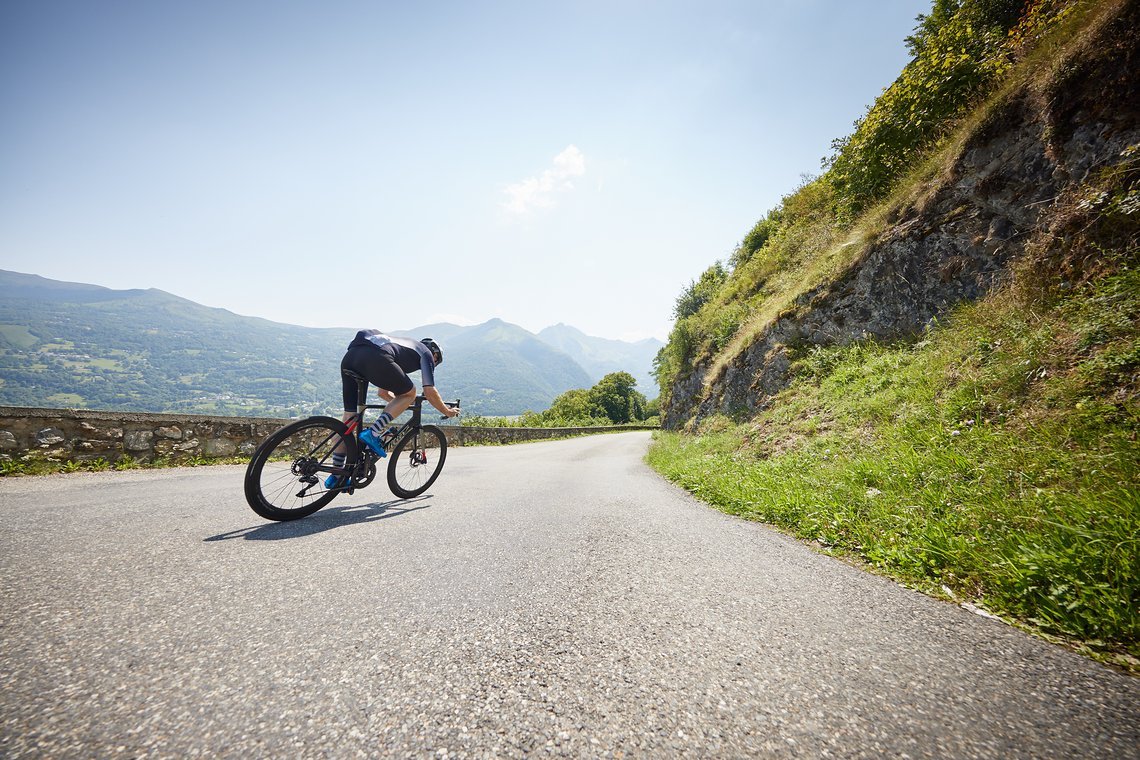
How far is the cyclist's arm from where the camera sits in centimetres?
455

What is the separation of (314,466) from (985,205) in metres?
9.74

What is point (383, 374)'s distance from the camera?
165 inches

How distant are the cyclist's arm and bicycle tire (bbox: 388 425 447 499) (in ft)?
1.47

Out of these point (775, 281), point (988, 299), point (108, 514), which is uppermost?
point (775, 281)

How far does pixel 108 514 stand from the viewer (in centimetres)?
314

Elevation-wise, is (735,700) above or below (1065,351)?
below

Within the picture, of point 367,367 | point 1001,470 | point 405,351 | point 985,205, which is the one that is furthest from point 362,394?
point 985,205

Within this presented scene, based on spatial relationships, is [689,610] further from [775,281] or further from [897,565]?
[775,281]

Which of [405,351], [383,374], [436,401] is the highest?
[405,351]

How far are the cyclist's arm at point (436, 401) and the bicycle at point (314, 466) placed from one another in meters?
0.16

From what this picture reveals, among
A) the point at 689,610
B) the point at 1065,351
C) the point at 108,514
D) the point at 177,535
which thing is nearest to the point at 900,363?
the point at 1065,351

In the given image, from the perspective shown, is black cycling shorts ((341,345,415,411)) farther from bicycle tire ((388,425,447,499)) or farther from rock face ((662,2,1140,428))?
rock face ((662,2,1140,428))

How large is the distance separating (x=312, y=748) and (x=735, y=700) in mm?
1304

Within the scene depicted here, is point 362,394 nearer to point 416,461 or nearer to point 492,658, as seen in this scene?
point 416,461
